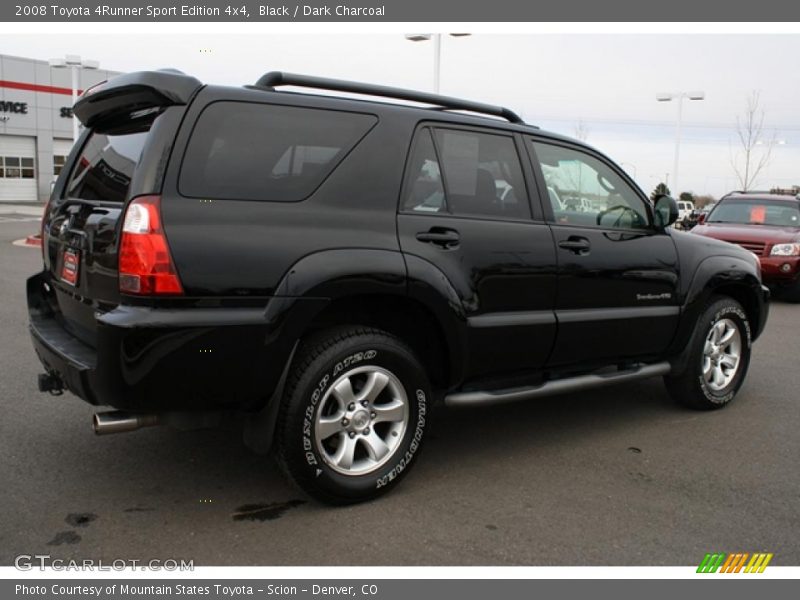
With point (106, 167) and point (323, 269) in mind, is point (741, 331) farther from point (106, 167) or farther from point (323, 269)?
point (106, 167)

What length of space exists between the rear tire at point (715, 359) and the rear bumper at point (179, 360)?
10.4ft

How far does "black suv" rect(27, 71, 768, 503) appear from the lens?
2941 millimetres

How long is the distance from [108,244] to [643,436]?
3438 millimetres

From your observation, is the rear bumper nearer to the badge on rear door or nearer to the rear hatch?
the rear hatch

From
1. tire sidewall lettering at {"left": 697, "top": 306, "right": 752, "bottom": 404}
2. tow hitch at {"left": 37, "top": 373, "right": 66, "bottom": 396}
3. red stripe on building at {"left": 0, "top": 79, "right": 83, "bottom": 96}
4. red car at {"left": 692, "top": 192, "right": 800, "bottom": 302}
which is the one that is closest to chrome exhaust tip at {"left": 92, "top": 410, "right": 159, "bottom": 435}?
tow hitch at {"left": 37, "top": 373, "right": 66, "bottom": 396}

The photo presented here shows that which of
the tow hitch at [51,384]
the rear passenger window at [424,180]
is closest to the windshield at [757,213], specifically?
the rear passenger window at [424,180]

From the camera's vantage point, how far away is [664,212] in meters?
4.77

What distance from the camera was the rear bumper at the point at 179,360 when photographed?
2.86 metres

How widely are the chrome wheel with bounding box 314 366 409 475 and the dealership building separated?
43.1 m

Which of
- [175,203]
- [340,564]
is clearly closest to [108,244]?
[175,203]

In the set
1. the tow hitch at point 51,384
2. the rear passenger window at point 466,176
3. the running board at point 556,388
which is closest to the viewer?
the tow hitch at point 51,384

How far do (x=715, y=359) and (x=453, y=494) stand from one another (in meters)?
2.64

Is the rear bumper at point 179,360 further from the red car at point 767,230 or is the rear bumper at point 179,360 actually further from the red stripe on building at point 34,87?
Result: the red stripe on building at point 34,87

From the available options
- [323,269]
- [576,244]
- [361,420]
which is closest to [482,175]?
[576,244]
